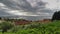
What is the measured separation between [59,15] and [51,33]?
2275cm

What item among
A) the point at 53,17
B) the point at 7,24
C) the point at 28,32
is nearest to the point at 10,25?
the point at 7,24

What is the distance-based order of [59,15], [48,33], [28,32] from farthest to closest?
[59,15] < [28,32] < [48,33]

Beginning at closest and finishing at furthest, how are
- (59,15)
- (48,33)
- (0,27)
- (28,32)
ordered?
(48,33) → (28,32) → (0,27) → (59,15)

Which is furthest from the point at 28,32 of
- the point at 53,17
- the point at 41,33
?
the point at 53,17

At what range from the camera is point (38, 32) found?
13.1 m

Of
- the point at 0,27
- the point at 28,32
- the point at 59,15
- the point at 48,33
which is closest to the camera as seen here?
the point at 48,33

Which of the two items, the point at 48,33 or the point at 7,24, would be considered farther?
the point at 7,24

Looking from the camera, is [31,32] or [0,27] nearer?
[31,32]

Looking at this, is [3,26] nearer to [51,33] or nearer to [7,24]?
[7,24]

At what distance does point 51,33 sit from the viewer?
12.7 m

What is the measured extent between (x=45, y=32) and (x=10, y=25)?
455 inches

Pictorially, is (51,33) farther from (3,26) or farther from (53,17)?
(53,17)

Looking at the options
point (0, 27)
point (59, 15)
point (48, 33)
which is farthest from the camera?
point (59, 15)

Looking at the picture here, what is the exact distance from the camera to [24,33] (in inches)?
522
